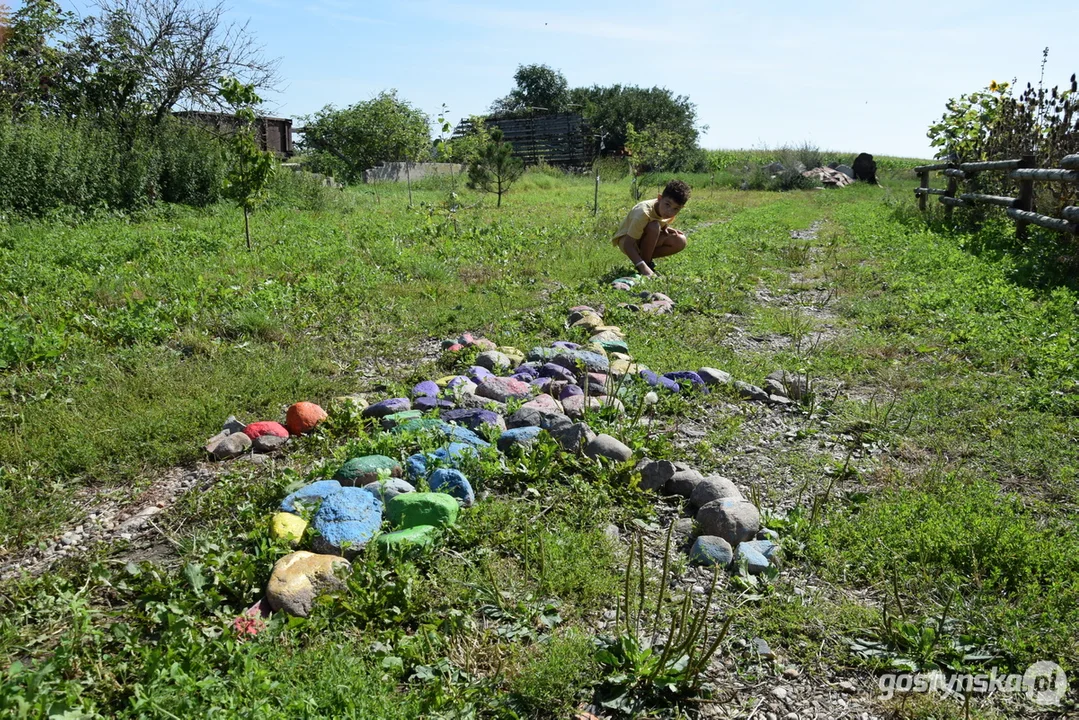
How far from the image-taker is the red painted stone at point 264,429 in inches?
142

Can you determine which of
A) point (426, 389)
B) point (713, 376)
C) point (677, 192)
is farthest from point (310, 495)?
point (677, 192)

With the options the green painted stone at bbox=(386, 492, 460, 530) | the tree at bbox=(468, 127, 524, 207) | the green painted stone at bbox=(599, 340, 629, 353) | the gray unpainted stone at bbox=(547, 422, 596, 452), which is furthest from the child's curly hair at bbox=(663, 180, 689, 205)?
the tree at bbox=(468, 127, 524, 207)

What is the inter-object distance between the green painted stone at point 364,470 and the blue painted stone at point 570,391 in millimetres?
1233

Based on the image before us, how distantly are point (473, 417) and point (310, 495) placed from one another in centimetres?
104

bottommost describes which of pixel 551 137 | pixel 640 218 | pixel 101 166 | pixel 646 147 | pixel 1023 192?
pixel 640 218

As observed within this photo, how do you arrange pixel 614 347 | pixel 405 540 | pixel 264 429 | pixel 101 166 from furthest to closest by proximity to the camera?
pixel 101 166 → pixel 614 347 → pixel 264 429 → pixel 405 540

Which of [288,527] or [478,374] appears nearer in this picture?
[288,527]

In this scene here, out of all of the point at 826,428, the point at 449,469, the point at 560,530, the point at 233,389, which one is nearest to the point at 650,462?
the point at 560,530

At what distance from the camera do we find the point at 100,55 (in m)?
15.4

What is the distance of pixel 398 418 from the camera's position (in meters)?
3.65

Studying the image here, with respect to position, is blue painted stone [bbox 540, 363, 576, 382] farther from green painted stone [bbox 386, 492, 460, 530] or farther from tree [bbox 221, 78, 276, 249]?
tree [bbox 221, 78, 276, 249]

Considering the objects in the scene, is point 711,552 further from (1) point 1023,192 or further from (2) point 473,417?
(1) point 1023,192

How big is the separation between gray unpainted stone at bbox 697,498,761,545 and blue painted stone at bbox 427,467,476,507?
2.95 ft

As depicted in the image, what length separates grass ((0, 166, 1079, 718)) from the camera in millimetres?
2068
